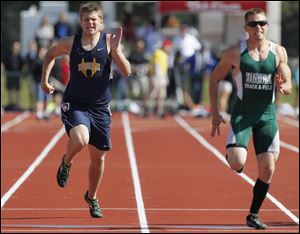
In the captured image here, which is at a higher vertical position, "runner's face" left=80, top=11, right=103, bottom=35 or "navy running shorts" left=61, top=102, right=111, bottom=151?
→ "runner's face" left=80, top=11, right=103, bottom=35

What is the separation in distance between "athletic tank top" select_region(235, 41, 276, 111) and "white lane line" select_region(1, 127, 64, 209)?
8829 mm

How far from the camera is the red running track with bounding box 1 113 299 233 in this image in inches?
715

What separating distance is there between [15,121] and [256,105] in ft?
62.4

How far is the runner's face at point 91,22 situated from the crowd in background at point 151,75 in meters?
17.2

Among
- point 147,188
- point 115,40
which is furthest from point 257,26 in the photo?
point 147,188

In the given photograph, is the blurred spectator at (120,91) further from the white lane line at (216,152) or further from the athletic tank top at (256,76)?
the athletic tank top at (256,76)

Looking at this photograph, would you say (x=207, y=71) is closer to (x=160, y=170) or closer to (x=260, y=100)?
(x=160, y=170)

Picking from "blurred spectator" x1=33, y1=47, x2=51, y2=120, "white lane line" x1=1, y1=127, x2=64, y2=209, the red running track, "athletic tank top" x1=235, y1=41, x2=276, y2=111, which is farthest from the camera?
"blurred spectator" x1=33, y1=47, x2=51, y2=120

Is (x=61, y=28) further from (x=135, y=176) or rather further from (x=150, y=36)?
(x=135, y=176)

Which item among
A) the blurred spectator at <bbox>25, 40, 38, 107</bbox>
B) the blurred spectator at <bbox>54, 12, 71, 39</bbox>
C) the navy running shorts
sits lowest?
the blurred spectator at <bbox>25, 40, 38, 107</bbox>

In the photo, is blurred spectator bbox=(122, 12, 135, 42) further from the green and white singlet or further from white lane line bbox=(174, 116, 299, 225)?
the green and white singlet

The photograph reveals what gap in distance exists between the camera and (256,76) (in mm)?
11281

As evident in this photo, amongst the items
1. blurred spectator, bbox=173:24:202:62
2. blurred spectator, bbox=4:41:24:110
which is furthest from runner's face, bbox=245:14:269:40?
blurred spectator, bbox=4:41:24:110

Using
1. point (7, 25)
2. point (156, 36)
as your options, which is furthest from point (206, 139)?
point (7, 25)
